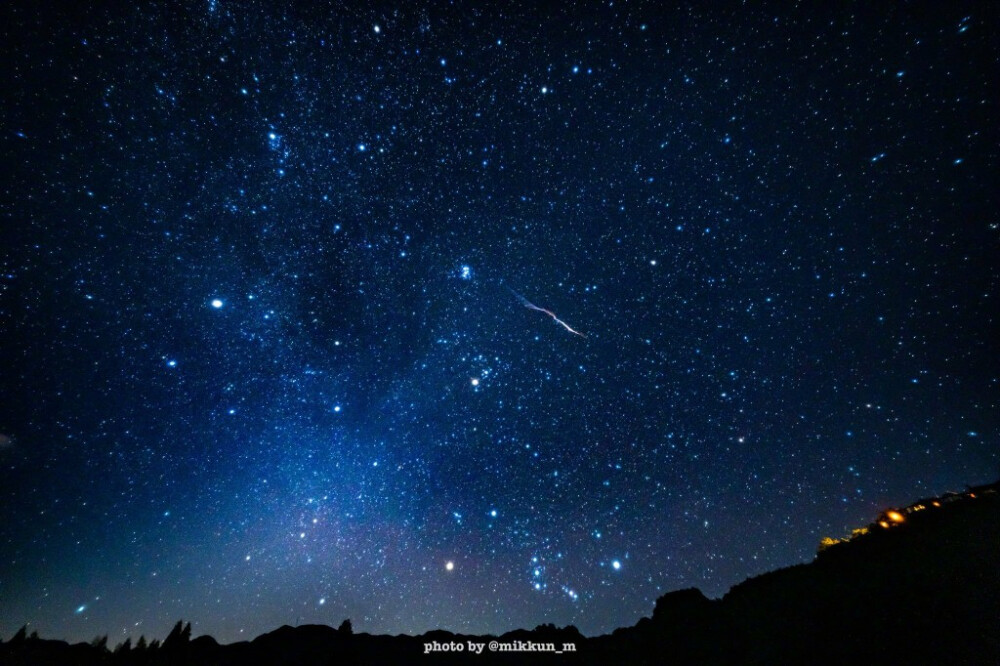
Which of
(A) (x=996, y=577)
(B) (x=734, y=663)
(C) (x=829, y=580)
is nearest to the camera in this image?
(A) (x=996, y=577)

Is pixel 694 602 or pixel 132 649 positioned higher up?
pixel 694 602

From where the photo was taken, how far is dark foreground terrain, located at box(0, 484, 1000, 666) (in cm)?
788

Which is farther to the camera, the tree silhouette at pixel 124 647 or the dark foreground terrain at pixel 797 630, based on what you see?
the tree silhouette at pixel 124 647

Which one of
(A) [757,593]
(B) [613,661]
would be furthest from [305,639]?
(A) [757,593]

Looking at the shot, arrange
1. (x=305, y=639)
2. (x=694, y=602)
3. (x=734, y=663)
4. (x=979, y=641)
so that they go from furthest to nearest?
(x=305, y=639)
(x=694, y=602)
(x=734, y=663)
(x=979, y=641)

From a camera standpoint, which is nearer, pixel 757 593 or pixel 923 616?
pixel 923 616

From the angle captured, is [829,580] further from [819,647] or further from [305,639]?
[305,639]

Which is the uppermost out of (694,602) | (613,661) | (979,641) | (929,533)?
(929,533)

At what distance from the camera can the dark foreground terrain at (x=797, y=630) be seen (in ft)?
25.9

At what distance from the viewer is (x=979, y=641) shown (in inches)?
281

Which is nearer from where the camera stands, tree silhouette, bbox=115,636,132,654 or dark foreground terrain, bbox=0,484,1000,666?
dark foreground terrain, bbox=0,484,1000,666

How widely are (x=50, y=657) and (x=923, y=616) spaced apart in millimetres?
31196

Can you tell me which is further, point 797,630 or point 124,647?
point 124,647

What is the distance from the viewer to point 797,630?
30.5 ft
